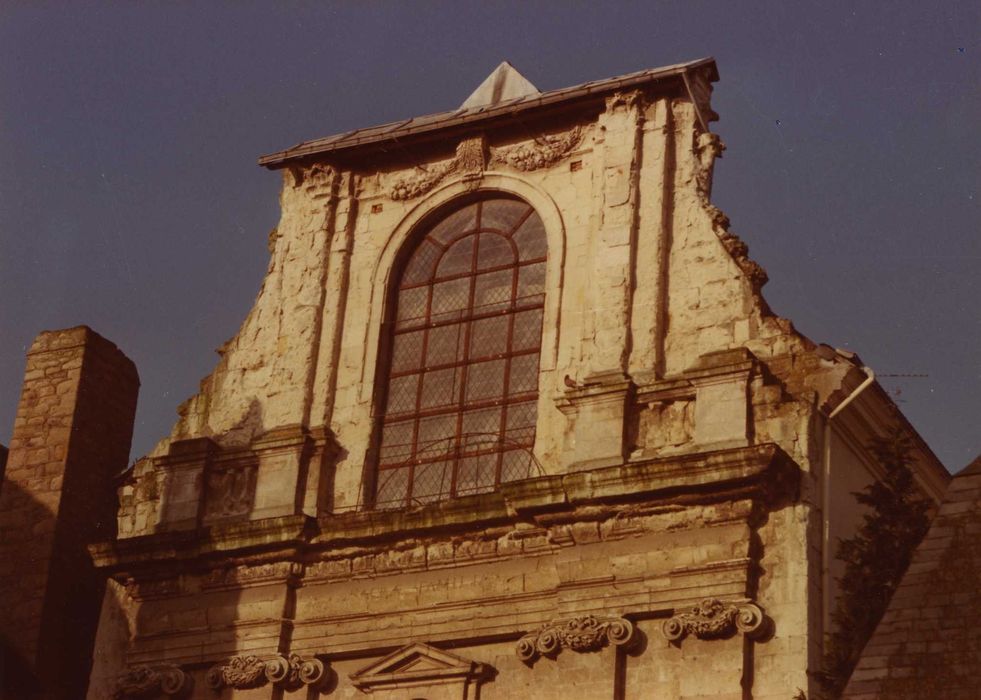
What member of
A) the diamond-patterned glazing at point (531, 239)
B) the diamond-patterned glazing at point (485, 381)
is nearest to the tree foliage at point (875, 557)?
→ the diamond-patterned glazing at point (485, 381)

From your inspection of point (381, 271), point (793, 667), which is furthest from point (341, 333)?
point (793, 667)

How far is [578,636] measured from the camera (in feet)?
55.8

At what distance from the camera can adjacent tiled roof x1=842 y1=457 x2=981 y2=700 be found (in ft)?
49.6

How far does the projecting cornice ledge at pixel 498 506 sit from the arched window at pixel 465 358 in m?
0.77

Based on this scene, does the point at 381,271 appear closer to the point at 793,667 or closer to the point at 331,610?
the point at 331,610

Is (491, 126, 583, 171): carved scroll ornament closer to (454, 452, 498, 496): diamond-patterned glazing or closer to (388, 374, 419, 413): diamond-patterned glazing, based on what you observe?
(388, 374, 419, 413): diamond-patterned glazing

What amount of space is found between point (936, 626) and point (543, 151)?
20.2ft

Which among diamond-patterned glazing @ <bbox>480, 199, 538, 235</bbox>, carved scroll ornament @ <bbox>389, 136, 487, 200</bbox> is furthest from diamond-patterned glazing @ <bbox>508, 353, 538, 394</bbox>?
carved scroll ornament @ <bbox>389, 136, 487, 200</bbox>

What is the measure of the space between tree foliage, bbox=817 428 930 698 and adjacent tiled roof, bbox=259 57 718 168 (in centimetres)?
379

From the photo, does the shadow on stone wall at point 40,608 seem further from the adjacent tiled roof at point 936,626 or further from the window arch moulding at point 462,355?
the adjacent tiled roof at point 936,626

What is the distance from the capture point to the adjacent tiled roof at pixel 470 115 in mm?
19375

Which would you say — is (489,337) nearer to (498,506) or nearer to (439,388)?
(439,388)

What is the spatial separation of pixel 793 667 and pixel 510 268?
4.95 metres

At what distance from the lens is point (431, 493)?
19.1 metres
